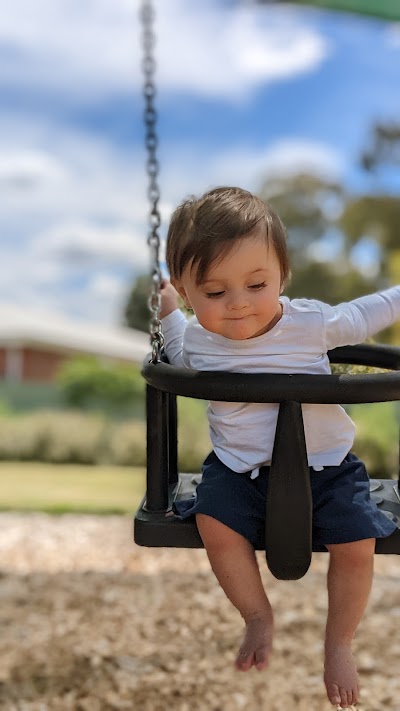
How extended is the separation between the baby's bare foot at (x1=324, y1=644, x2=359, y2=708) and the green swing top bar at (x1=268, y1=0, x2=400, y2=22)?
103 inches

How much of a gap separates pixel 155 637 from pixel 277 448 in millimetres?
1972

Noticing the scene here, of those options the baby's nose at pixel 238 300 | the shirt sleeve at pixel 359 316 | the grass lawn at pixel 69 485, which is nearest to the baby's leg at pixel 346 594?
the shirt sleeve at pixel 359 316

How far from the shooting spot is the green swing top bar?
339 centimetres

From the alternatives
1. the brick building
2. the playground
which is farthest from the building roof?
the playground

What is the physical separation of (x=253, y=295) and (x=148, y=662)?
1.94 m

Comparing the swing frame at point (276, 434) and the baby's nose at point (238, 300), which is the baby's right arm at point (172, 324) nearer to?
the swing frame at point (276, 434)

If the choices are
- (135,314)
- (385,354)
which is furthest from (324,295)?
(385,354)

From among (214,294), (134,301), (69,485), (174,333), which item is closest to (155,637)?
(174,333)

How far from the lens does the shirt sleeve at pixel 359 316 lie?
1.72 metres

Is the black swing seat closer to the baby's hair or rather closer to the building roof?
the baby's hair

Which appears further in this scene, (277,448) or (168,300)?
(168,300)

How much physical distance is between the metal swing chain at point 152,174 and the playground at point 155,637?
5.35 ft

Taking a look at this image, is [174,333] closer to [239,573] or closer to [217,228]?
[217,228]

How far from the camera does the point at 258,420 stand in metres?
1.67
